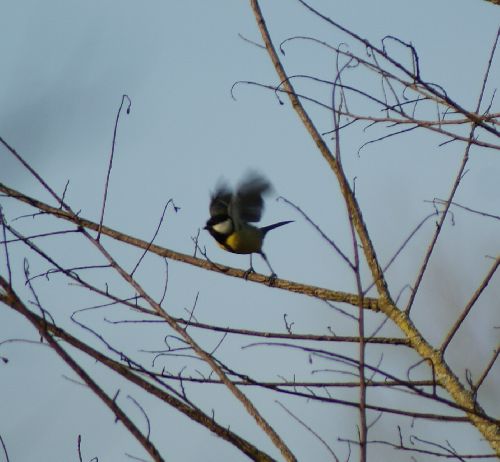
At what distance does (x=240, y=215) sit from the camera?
5.25m

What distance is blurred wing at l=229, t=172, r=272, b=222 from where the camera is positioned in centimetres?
482

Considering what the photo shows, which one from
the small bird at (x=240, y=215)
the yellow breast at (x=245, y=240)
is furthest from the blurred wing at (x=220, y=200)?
the yellow breast at (x=245, y=240)

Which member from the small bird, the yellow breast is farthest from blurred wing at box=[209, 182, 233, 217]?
the yellow breast

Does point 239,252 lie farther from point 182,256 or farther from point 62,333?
point 62,333

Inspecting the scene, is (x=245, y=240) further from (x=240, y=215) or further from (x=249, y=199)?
(x=249, y=199)

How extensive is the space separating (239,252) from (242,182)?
0.91 m

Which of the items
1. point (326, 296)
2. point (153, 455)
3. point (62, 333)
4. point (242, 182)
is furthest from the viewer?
point (242, 182)

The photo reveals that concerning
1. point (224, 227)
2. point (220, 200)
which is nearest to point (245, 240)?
point (224, 227)

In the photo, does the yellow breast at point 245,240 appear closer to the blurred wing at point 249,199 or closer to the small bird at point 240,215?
the small bird at point 240,215

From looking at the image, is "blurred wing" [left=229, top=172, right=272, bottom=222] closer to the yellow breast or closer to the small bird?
the small bird

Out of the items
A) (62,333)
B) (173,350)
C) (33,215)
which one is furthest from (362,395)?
(33,215)

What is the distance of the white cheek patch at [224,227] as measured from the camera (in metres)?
5.37

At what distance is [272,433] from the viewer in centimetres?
171

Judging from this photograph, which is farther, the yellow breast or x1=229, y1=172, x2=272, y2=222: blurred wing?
the yellow breast
